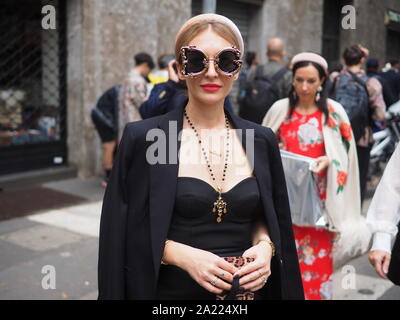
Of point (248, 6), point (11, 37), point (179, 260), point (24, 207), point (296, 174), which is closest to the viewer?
point (179, 260)

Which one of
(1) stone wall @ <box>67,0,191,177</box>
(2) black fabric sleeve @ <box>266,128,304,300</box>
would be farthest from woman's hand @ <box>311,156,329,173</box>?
(1) stone wall @ <box>67,0,191,177</box>

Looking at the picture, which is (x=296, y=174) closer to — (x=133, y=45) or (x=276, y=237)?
(x=276, y=237)

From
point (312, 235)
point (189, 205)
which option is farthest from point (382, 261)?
point (312, 235)

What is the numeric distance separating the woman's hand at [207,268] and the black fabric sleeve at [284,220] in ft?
1.22

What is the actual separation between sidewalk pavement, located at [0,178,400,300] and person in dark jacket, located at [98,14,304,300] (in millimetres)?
2453

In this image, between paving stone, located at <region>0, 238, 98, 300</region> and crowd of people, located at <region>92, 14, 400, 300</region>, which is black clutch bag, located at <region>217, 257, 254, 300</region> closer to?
crowd of people, located at <region>92, 14, 400, 300</region>

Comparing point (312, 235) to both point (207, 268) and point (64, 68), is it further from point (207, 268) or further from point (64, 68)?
point (64, 68)

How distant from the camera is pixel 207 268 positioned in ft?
6.28

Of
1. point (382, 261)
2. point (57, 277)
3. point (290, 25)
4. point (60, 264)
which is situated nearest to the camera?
point (382, 261)

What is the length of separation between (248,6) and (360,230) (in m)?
9.72

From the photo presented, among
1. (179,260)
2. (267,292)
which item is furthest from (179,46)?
(267,292)

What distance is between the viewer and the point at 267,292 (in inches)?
86.7

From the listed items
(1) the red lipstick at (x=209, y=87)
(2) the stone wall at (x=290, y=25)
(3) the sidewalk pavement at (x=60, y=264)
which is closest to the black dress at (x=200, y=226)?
(1) the red lipstick at (x=209, y=87)

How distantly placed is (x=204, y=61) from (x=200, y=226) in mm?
648
